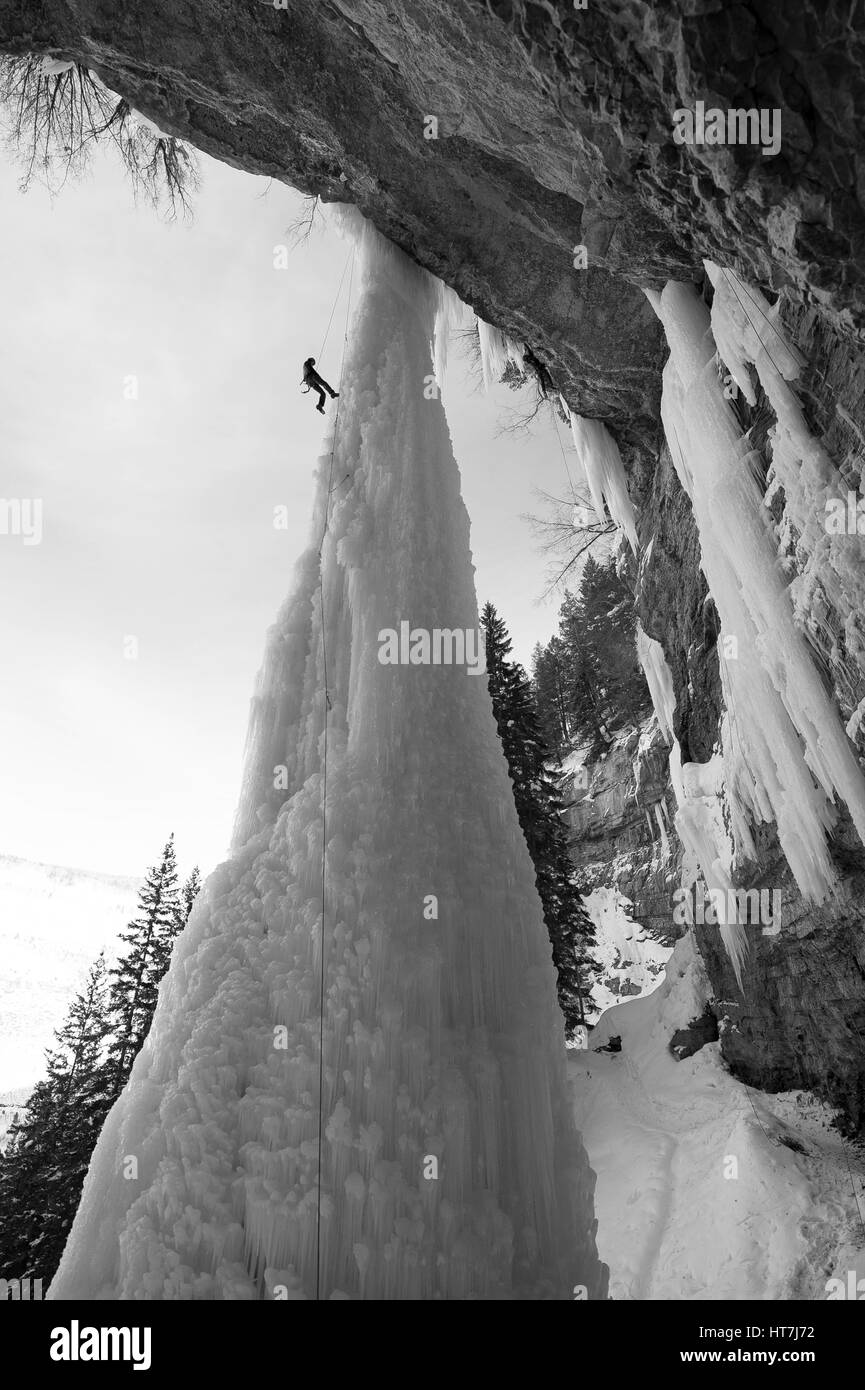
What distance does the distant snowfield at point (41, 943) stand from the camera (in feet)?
100

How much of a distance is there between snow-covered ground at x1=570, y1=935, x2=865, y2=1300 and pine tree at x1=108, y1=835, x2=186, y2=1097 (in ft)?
28.4

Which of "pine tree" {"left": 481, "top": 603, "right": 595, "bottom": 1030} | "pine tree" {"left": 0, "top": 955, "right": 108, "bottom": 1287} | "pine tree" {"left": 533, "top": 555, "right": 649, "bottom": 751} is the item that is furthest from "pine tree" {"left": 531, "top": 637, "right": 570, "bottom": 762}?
"pine tree" {"left": 0, "top": 955, "right": 108, "bottom": 1287}

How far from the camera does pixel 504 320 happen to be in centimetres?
770

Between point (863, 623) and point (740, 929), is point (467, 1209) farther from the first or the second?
point (740, 929)

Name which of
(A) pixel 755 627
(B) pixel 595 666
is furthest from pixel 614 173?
(B) pixel 595 666

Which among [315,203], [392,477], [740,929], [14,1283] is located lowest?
[14,1283]

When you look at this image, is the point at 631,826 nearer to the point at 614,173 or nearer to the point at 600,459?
the point at 600,459

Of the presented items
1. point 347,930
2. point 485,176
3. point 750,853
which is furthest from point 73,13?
point 750,853

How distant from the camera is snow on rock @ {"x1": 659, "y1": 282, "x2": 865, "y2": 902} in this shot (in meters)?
5.79

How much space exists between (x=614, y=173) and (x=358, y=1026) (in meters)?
4.48

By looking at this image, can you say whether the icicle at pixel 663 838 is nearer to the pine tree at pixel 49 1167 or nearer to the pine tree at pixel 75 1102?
the pine tree at pixel 75 1102

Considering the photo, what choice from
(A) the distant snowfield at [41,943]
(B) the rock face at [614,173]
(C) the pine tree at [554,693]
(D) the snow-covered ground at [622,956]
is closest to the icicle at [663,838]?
(D) the snow-covered ground at [622,956]

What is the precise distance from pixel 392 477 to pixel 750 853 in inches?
265

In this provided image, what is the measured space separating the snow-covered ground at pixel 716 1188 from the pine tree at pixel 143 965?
867cm
